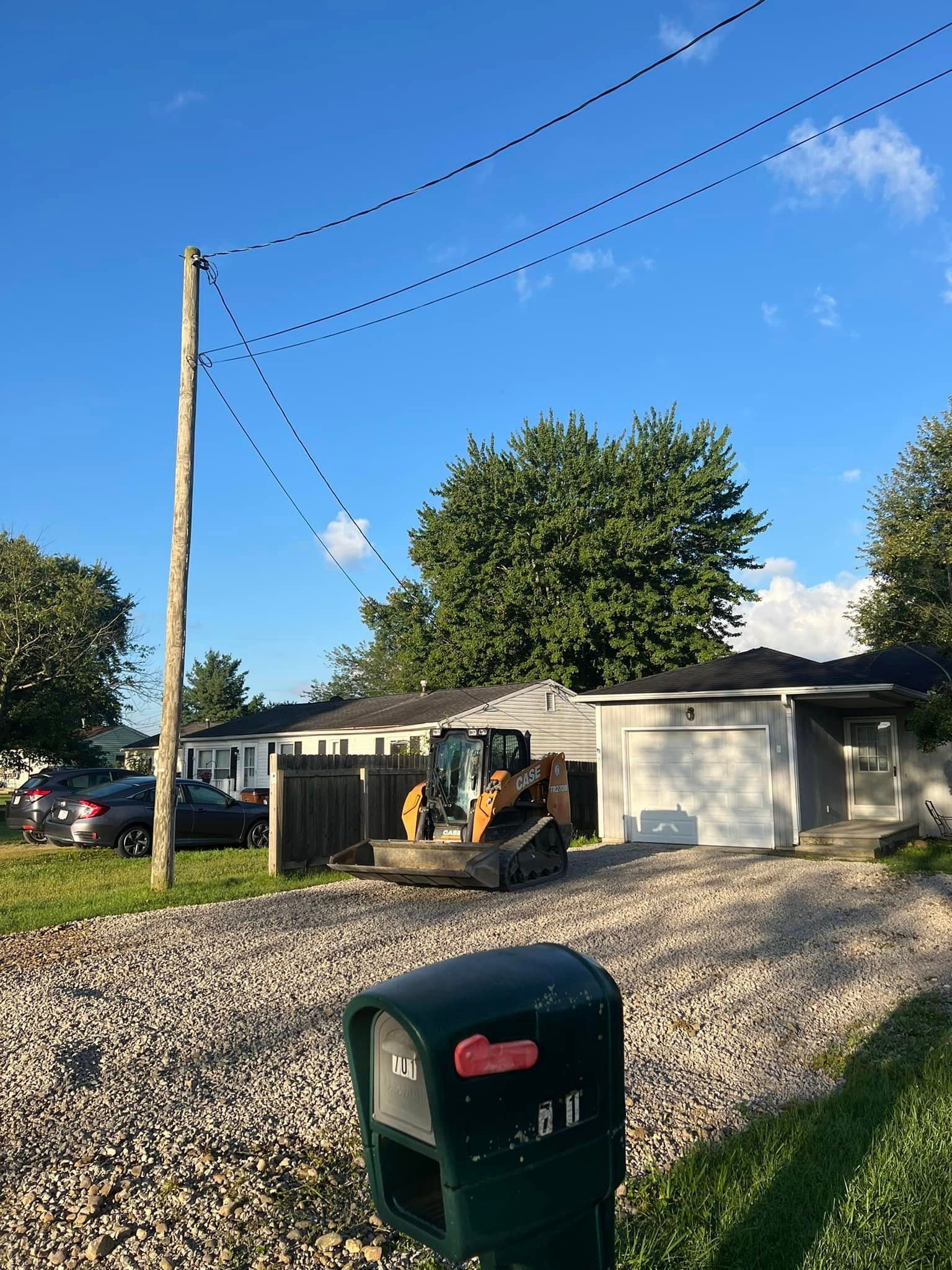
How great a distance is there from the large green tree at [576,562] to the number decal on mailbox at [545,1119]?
31.2 meters

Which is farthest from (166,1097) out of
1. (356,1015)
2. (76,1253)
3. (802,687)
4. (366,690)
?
(366,690)

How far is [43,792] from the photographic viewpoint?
17672 millimetres

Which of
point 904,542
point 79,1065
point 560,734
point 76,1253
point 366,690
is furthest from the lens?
point 366,690

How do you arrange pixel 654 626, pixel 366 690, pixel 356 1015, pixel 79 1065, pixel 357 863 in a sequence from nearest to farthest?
pixel 356 1015 < pixel 79 1065 < pixel 357 863 < pixel 654 626 < pixel 366 690

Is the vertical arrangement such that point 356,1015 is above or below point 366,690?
below

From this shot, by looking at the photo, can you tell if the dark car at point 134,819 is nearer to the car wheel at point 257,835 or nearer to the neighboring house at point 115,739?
the car wheel at point 257,835

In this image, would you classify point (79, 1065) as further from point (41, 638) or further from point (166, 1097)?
point (41, 638)

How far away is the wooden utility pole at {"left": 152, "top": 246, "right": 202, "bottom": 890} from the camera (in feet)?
38.2

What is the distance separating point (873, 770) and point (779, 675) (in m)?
3.55

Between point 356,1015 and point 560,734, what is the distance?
87.4ft

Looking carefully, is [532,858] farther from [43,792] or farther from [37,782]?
[37,782]

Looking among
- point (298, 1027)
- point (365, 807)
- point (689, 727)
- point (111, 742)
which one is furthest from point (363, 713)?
point (111, 742)

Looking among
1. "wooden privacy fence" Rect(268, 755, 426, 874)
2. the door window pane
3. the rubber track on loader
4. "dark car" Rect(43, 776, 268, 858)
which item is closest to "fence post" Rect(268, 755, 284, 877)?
"wooden privacy fence" Rect(268, 755, 426, 874)

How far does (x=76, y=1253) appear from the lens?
353 cm
